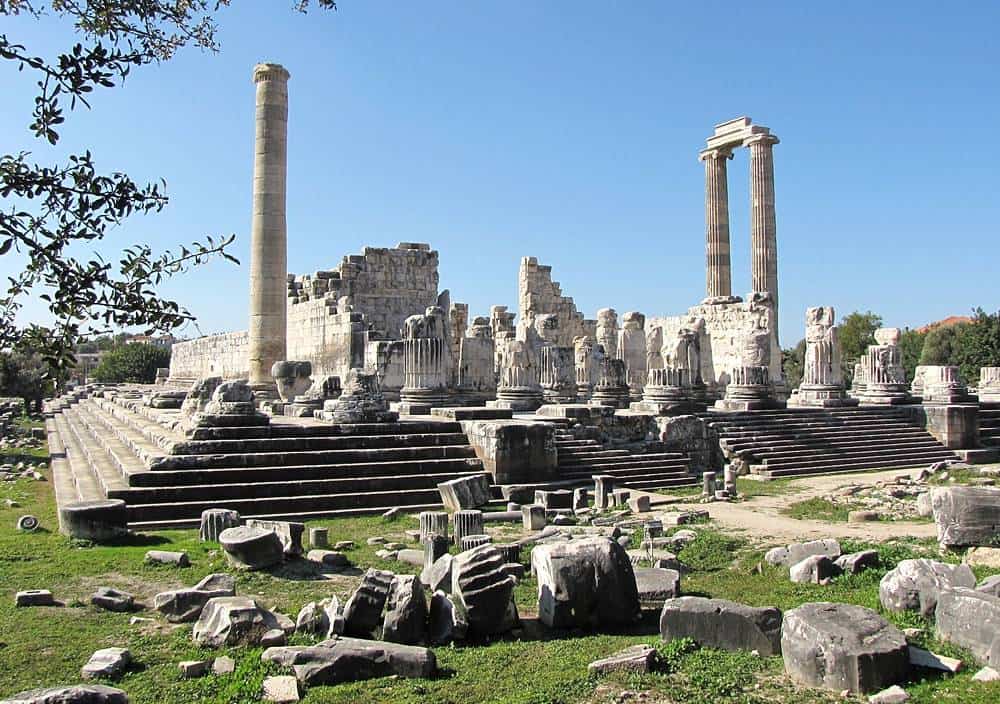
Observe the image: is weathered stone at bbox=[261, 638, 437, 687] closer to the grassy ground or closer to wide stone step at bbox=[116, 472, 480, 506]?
the grassy ground

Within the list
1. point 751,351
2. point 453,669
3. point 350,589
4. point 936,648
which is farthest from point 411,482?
point 751,351

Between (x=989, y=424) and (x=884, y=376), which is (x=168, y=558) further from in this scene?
(x=989, y=424)

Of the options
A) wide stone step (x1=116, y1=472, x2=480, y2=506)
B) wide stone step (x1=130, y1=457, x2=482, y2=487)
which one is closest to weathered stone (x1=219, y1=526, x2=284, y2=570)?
wide stone step (x1=116, y1=472, x2=480, y2=506)

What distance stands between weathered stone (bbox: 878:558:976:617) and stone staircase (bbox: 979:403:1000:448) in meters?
17.6

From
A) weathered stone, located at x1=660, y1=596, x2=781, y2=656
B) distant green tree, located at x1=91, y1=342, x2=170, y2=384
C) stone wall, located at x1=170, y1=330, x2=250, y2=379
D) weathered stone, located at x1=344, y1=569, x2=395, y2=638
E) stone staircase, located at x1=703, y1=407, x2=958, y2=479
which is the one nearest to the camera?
weathered stone, located at x1=660, y1=596, x2=781, y2=656

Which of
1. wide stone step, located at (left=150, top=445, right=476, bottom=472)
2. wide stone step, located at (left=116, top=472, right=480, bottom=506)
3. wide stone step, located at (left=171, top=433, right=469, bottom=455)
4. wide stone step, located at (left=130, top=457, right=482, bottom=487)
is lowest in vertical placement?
wide stone step, located at (left=116, top=472, right=480, bottom=506)

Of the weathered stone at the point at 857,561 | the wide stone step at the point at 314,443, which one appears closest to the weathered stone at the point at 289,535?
the wide stone step at the point at 314,443

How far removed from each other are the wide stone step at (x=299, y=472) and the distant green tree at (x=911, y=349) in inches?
1743

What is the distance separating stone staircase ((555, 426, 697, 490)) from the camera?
49.8ft

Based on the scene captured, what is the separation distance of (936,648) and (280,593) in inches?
201

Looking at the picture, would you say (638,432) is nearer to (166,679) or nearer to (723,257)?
(166,679)

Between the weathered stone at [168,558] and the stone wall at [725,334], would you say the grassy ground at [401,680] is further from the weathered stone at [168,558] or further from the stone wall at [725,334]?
the stone wall at [725,334]

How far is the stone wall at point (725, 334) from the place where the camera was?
2766cm

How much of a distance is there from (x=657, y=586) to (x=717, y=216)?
26.8 m
